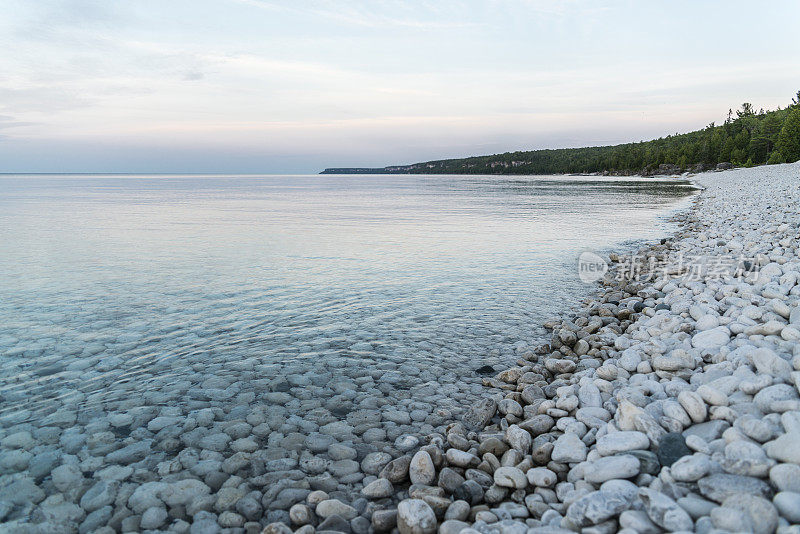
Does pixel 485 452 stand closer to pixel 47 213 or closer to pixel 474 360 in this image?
pixel 474 360

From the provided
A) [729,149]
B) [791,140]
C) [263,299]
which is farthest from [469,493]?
[729,149]

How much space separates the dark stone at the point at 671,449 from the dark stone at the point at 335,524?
2495mm

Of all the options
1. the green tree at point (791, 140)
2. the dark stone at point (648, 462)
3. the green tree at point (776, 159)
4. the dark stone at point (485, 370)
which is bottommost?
the dark stone at point (485, 370)

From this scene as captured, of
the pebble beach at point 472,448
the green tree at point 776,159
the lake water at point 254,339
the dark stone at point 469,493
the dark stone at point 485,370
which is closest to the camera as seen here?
the pebble beach at point 472,448

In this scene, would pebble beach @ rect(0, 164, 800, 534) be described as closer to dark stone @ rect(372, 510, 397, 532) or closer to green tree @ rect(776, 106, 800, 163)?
dark stone @ rect(372, 510, 397, 532)

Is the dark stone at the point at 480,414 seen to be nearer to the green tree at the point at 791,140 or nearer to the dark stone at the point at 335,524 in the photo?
the dark stone at the point at 335,524

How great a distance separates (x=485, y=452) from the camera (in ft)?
15.7

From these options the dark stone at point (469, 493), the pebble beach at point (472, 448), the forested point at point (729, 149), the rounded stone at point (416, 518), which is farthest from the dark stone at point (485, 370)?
the forested point at point (729, 149)

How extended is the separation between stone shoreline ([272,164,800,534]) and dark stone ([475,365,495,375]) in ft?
1.07

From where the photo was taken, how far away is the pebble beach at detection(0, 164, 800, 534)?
3322 mm

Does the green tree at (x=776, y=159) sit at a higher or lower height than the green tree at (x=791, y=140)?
lower

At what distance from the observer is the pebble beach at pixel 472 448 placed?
332cm

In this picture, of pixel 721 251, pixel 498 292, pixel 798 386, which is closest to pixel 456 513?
pixel 798 386

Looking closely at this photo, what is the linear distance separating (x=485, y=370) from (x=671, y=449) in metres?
3.57
